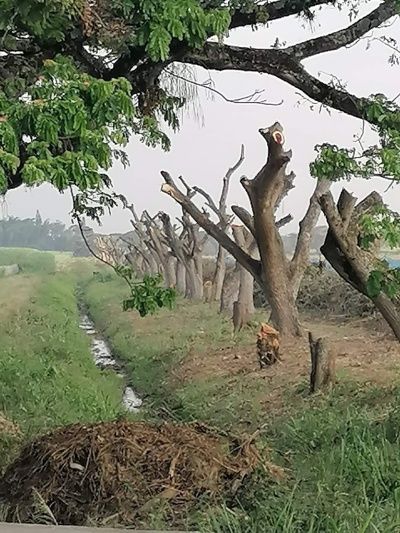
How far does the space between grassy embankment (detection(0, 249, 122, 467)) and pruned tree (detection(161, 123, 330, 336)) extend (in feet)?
6.01

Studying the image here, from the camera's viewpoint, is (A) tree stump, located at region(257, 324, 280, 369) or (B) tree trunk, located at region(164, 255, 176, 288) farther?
(B) tree trunk, located at region(164, 255, 176, 288)

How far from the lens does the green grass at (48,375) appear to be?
614 centimetres

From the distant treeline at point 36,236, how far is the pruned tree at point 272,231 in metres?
8.05

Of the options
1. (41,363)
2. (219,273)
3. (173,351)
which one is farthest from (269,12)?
(219,273)

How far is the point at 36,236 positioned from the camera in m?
17.0

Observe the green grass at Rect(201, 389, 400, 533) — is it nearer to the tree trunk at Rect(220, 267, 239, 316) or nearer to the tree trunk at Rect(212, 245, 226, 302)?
the tree trunk at Rect(220, 267, 239, 316)

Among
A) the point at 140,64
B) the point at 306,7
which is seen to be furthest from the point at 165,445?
the point at 306,7

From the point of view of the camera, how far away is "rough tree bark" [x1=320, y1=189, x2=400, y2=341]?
4.85 m

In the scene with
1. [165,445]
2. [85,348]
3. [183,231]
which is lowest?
[85,348]

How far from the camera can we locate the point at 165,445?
333cm

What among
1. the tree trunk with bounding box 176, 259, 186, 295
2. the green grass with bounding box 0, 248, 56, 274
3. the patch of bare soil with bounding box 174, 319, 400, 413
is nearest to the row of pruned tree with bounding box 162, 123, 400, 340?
the patch of bare soil with bounding box 174, 319, 400, 413

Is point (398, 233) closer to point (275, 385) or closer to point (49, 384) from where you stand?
point (275, 385)

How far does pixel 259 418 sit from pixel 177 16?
3.99 m

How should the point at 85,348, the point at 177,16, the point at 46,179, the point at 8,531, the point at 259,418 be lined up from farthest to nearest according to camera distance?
the point at 85,348 < the point at 259,418 < the point at 177,16 < the point at 46,179 < the point at 8,531
